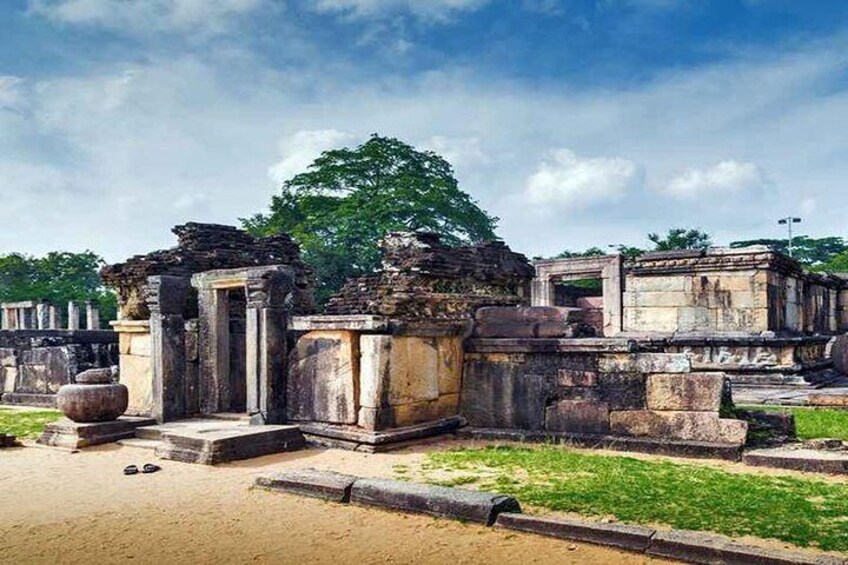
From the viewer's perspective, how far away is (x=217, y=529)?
536 cm

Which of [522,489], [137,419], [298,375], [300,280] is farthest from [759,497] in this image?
[300,280]

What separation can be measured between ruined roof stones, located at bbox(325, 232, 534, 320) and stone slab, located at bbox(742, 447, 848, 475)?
14.9ft

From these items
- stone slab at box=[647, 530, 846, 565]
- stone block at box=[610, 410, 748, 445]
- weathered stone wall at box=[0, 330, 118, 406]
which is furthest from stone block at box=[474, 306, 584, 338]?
weathered stone wall at box=[0, 330, 118, 406]

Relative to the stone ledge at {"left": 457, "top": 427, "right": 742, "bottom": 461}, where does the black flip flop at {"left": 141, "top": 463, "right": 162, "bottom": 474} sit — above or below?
below

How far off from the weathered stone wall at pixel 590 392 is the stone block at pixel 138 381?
212 inches

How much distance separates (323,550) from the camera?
15.7 feet

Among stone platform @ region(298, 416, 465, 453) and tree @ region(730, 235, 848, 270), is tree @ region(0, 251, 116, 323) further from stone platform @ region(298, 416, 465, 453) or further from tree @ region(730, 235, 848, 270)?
tree @ region(730, 235, 848, 270)

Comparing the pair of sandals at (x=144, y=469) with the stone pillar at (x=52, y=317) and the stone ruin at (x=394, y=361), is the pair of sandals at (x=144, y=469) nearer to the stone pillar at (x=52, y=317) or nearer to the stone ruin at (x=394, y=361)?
the stone ruin at (x=394, y=361)

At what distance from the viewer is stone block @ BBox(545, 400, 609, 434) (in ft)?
28.0

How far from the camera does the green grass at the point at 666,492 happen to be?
485 centimetres

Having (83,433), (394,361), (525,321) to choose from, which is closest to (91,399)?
(83,433)

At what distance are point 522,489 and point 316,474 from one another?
6.25 ft

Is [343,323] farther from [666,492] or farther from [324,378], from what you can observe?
[666,492]

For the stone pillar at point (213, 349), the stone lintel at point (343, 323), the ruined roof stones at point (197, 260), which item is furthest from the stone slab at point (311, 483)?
the ruined roof stones at point (197, 260)
